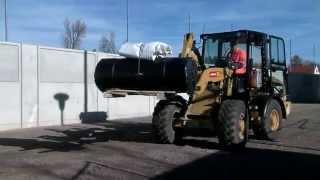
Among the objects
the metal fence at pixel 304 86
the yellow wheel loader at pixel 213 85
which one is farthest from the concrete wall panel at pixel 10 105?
the metal fence at pixel 304 86

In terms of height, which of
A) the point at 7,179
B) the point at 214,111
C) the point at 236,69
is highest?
the point at 236,69

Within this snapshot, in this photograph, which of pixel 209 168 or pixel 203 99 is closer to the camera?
pixel 209 168

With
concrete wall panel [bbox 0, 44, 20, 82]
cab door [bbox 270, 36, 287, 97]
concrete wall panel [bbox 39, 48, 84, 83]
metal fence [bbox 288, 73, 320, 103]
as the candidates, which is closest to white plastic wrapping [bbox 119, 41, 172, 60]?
cab door [bbox 270, 36, 287, 97]

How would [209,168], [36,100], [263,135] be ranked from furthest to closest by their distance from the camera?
[36,100] → [263,135] → [209,168]

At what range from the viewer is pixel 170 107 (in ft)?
49.4

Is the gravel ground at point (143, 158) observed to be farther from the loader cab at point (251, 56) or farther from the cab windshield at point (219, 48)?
the cab windshield at point (219, 48)

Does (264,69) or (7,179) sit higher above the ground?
(264,69)

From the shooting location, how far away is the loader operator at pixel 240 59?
1537 cm

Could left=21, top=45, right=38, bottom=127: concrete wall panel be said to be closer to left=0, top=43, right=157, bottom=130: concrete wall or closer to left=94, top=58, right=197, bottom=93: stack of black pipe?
left=0, top=43, right=157, bottom=130: concrete wall

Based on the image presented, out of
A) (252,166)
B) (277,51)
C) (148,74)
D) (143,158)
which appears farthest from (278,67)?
(143,158)

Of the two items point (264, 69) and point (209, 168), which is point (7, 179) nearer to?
point (209, 168)

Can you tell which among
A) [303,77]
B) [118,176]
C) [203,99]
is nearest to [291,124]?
[203,99]

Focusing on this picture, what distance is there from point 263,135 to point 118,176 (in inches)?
249

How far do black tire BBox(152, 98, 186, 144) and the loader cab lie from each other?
1.50 metres
